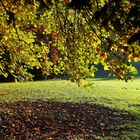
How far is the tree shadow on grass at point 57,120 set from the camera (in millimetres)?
10492

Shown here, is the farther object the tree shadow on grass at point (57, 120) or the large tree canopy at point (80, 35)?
the tree shadow on grass at point (57, 120)

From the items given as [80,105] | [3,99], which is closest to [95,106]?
[80,105]

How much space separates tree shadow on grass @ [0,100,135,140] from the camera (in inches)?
413

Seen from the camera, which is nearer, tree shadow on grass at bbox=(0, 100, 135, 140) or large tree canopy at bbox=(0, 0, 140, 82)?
large tree canopy at bbox=(0, 0, 140, 82)

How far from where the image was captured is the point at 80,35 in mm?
8609

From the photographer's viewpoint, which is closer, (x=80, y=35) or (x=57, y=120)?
(x=80, y=35)

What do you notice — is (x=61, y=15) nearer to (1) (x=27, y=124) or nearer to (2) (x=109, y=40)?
(2) (x=109, y=40)

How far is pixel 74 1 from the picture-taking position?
5637 millimetres

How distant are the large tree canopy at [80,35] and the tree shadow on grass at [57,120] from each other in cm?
143

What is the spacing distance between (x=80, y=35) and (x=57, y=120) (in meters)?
4.34

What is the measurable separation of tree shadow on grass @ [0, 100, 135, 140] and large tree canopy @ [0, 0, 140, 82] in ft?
4.68

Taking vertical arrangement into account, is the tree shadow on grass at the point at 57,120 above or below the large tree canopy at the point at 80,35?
below

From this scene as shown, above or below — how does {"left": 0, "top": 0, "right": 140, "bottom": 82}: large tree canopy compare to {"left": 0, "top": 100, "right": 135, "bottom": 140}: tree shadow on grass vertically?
above

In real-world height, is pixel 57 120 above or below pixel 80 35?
below
